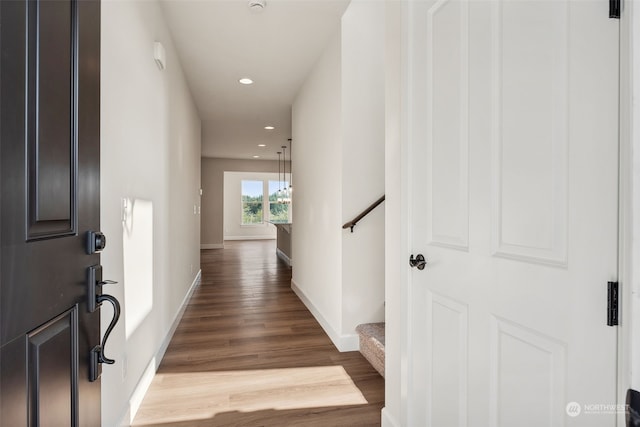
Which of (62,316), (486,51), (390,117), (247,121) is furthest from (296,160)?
(62,316)

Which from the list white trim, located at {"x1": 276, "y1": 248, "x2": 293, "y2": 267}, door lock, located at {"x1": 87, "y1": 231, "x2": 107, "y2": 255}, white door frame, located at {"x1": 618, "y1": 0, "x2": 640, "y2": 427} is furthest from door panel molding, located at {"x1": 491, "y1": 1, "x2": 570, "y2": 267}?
white trim, located at {"x1": 276, "y1": 248, "x2": 293, "y2": 267}

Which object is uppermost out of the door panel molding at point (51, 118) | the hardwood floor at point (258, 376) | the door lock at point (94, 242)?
the door panel molding at point (51, 118)

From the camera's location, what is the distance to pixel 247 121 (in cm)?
592

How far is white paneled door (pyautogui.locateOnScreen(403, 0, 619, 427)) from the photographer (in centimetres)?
79

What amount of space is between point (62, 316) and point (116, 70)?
3.96ft

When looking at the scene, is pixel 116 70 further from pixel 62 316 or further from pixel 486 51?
pixel 486 51

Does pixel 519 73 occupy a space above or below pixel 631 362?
above

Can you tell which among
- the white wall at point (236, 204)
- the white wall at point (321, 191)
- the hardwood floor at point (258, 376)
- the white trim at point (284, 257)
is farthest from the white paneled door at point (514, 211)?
the white wall at point (236, 204)

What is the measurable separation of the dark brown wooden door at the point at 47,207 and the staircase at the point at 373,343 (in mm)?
1734

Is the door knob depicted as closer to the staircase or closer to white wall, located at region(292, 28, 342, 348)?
the staircase

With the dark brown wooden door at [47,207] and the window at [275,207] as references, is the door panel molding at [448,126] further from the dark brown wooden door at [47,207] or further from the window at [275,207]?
the window at [275,207]

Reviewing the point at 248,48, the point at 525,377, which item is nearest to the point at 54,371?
the point at 525,377

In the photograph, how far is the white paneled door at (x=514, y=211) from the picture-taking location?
79 centimetres

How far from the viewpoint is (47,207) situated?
0.73m
